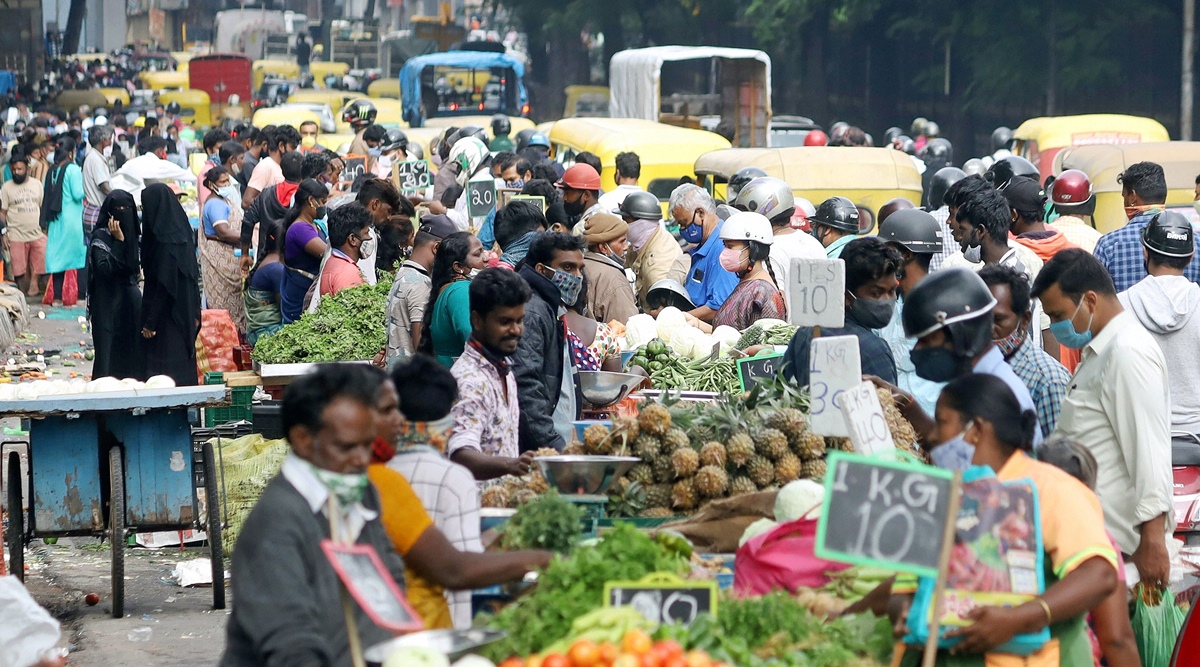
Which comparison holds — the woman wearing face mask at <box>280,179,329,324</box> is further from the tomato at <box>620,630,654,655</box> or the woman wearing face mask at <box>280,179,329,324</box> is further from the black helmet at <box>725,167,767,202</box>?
Answer: the tomato at <box>620,630,654,655</box>

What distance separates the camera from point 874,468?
3.45 meters

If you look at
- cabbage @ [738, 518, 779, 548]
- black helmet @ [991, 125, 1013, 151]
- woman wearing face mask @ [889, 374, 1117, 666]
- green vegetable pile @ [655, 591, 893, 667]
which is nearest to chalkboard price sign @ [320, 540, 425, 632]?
green vegetable pile @ [655, 591, 893, 667]

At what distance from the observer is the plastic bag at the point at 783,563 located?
4.42 m

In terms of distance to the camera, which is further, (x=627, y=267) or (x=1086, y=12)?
(x=1086, y=12)

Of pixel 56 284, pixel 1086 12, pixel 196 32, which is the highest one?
pixel 196 32

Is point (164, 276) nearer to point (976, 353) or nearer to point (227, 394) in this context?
point (227, 394)

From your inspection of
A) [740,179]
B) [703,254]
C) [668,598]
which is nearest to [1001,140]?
[740,179]

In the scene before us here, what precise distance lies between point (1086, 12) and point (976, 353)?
90.4 ft

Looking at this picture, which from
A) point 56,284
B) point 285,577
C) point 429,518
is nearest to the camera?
point 285,577

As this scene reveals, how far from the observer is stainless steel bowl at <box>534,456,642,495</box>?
5.07 metres

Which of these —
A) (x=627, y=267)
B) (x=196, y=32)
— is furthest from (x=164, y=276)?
(x=196, y=32)

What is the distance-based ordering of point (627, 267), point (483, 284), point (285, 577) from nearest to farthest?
1. point (285, 577)
2. point (483, 284)
3. point (627, 267)

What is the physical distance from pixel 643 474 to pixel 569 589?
1590 millimetres

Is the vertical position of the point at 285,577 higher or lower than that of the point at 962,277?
lower
